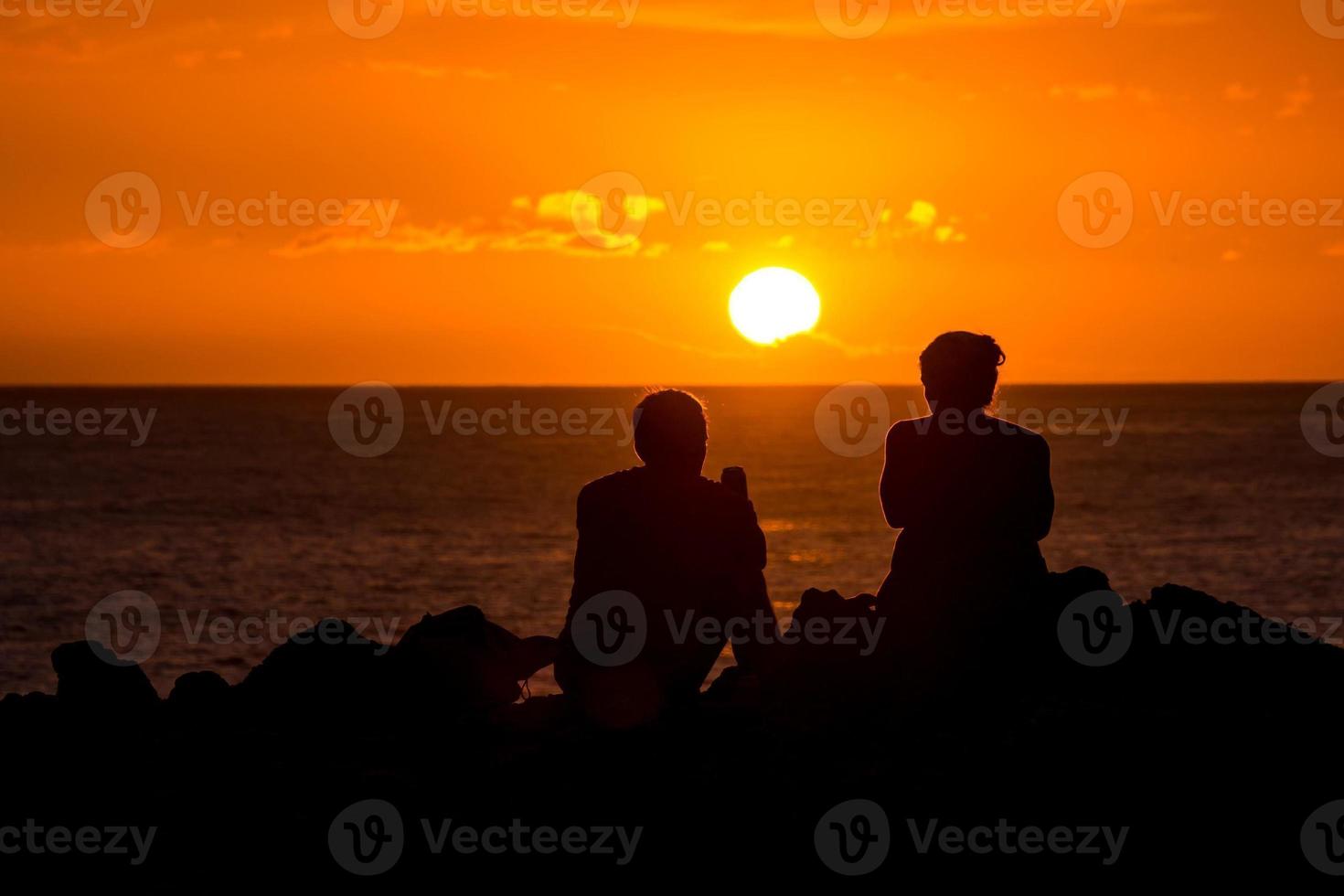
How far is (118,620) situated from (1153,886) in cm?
3216

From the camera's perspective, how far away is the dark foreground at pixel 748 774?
6684mm

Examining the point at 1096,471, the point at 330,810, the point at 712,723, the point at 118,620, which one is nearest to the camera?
the point at 330,810

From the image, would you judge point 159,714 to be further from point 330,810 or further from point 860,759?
point 860,759

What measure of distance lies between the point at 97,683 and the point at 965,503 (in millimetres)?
5445

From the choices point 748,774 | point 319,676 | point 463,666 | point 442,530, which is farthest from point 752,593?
point 442,530

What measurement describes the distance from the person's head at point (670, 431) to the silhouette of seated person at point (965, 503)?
96cm

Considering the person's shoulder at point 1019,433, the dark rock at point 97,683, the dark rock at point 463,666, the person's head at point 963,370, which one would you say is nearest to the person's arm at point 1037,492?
the person's shoulder at point 1019,433

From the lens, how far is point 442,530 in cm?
6131

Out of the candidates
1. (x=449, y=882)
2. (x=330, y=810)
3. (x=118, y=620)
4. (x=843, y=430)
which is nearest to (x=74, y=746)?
(x=330, y=810)

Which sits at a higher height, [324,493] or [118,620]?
[324,493]

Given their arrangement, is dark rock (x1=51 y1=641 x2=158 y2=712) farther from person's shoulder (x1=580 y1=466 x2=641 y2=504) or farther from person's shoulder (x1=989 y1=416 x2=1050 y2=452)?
person's shoulder (x1=989 y1=416 x2=1050 y2=452)

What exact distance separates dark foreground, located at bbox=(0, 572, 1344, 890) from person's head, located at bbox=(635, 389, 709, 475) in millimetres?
1386

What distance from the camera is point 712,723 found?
7.98m

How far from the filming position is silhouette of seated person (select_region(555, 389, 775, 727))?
24.8 feet
